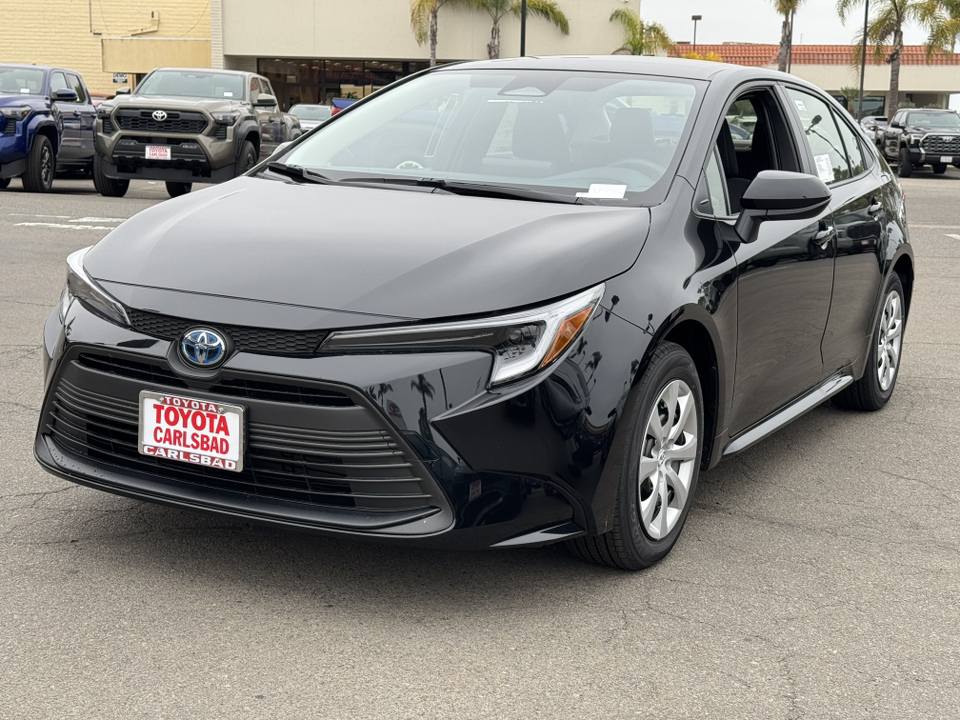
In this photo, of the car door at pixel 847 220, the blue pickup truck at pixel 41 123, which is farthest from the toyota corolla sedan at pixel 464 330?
the blue pickup truck at pixel 41 123

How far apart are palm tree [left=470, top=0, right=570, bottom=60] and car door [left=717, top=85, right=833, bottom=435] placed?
41.8 meters

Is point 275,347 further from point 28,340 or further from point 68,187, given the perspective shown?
point 68,187

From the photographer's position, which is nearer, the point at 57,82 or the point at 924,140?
the point at 57,82

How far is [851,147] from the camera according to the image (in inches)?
228

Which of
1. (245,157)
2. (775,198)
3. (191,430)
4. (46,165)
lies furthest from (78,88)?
(191,430)

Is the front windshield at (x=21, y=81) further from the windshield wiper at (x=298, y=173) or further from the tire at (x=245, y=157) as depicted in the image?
the windshield wiper at (x=298, y=173)

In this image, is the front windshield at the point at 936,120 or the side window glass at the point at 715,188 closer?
the side window glass at the point at 715,188

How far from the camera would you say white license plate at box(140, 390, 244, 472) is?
3.33 metres

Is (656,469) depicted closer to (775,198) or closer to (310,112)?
(775,198)

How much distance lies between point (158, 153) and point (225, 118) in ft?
3.20

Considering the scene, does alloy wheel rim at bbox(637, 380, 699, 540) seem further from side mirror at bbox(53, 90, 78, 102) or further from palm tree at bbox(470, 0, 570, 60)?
palm tree at bbox(470, 0, 570, 60)

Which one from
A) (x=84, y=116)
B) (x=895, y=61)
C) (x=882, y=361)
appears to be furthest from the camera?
(x=895, y=61)

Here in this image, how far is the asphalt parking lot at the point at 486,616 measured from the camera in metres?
3.03

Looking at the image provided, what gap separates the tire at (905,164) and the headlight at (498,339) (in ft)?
94.1
